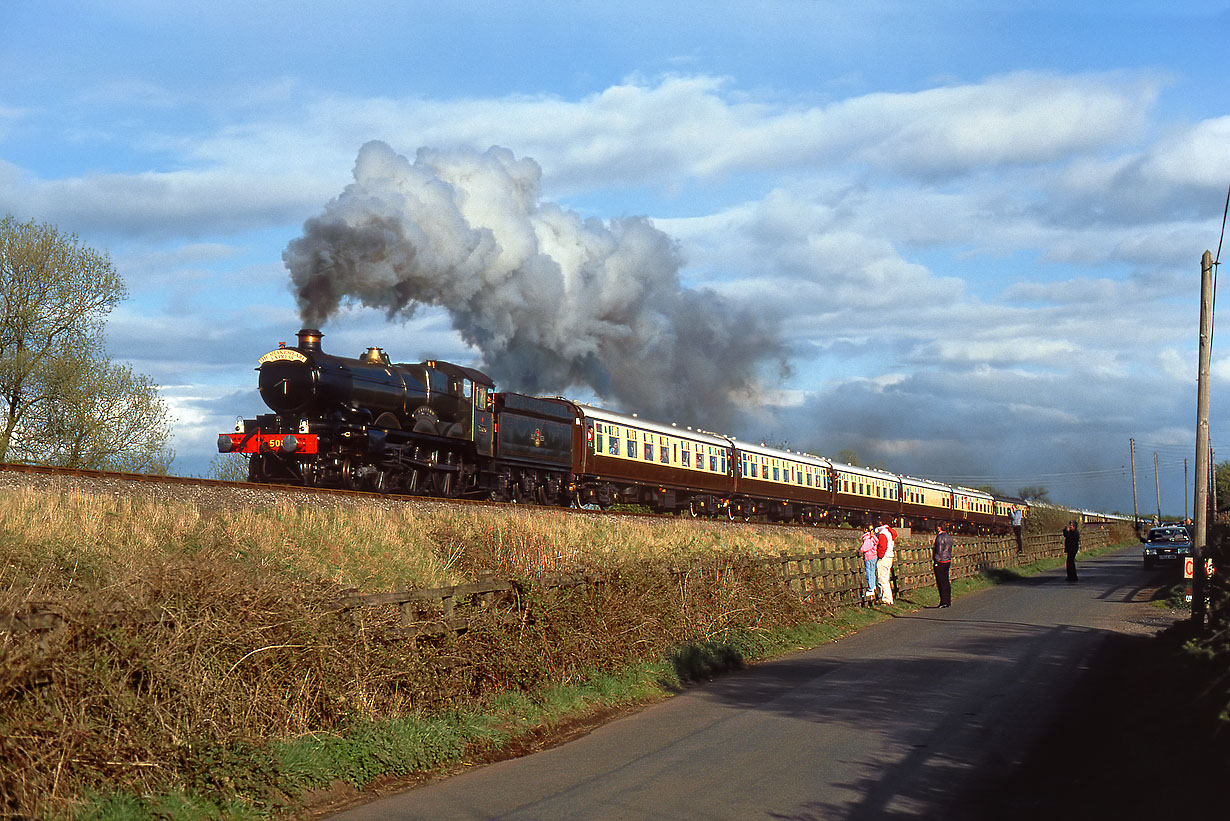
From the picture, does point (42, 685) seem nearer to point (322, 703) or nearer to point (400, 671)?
point (322, 703)

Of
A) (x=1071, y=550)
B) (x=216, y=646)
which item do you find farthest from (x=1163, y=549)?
(x=216, y=646)

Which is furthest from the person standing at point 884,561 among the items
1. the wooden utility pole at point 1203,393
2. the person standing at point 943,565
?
the wooden utility pole at point 1203,393

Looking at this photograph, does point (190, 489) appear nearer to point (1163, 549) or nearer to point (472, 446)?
point (472, 446)

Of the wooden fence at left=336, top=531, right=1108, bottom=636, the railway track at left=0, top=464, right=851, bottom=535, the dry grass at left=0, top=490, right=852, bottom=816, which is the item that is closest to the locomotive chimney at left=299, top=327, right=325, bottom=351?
the railway track at left=0, top=464, right=851, bottom=535

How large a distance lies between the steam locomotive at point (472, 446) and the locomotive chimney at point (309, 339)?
31 mm

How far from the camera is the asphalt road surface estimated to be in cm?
768

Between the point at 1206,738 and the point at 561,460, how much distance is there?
26905 millimetres

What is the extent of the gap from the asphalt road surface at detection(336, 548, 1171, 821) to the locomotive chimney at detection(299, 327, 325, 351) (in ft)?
47.0

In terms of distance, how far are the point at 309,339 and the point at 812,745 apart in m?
18.9

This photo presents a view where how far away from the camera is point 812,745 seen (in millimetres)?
9516

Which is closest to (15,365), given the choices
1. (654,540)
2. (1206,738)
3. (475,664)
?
(654,540)

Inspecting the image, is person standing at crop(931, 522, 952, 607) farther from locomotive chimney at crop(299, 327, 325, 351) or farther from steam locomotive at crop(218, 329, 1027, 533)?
locomotive chimney at crop(299, 327, 325, 351)

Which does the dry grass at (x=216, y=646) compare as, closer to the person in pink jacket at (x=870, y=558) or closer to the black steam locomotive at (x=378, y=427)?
the person in pink jacket at (x=870, y=558)

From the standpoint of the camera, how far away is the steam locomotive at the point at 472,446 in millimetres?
24953
